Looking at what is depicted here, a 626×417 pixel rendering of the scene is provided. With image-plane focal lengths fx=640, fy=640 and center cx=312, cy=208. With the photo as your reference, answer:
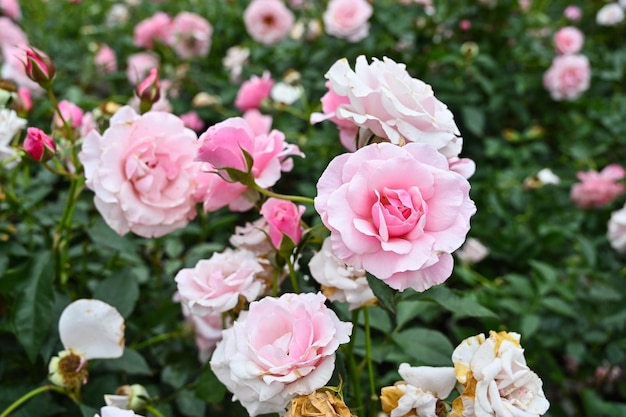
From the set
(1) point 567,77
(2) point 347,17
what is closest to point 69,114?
(2) point 347,17

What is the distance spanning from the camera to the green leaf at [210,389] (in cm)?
86

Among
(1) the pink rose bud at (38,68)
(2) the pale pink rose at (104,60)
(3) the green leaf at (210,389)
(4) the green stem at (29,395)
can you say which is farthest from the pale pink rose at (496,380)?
(2) the pale pink rose at (104,60)

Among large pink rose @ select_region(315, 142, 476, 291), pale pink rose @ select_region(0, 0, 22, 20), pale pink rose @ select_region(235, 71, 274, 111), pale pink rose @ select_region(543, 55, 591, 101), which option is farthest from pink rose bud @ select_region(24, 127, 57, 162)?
pale pink rose @ select_region(0, 0, 22, 20)

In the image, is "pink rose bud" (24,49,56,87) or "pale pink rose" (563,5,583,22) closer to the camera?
"pink rose bud" (24,49,56,87)

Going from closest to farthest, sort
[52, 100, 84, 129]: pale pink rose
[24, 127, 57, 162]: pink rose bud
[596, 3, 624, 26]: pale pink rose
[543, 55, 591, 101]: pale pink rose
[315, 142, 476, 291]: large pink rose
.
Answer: [315, 142, 476, 291]: large pink rose → [24, 127, 57, 162]: pink rose bud → [52, 100, 84, 129]: pale pink rose → [543, 55, 591, 101]: pale pink rose → [596, 3, 624, 26]: pale pink rose

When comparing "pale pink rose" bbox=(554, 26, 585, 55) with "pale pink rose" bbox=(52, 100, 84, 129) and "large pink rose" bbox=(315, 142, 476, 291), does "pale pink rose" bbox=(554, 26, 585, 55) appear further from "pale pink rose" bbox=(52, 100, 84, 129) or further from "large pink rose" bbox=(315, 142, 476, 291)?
"large pink rose" bbox=(315, 142, 476, 291)

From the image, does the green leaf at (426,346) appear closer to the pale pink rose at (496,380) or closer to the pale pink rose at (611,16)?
the pale pink rose at (496,380)

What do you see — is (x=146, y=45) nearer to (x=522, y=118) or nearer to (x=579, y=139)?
(x=522, y=118)

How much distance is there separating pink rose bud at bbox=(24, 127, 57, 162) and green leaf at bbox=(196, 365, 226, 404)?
36 centimetres

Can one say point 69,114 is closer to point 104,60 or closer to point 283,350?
point 283,350

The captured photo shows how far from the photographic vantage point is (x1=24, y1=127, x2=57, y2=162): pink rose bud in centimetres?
82

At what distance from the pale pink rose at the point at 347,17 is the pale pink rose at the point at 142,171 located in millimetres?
1176

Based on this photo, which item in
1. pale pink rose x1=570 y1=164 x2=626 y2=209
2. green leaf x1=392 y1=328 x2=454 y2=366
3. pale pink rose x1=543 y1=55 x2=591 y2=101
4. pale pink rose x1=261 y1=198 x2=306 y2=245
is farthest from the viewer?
pale pink rose x1=543 y1=55 x2=591 y2=101

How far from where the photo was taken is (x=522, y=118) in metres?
2.20
